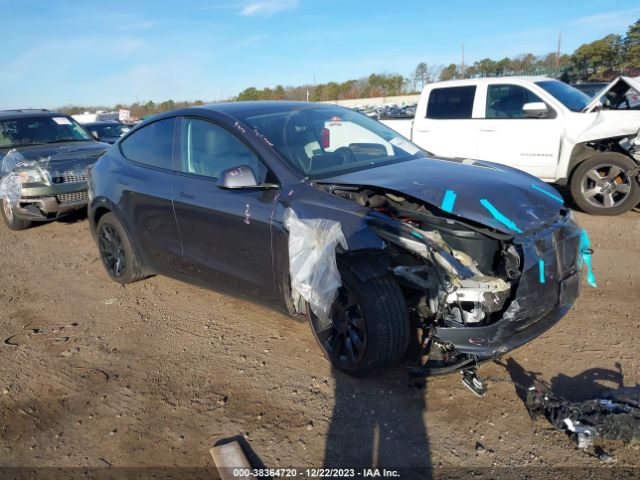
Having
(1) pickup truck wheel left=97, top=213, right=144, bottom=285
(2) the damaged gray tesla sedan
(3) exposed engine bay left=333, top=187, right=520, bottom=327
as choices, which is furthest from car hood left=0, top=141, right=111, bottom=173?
(3) exposed engine bay left=333, top=187, right=520, bottom=327

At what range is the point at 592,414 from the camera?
259 centimetres

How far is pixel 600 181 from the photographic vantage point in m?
6.67

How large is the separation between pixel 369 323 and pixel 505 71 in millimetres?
31858

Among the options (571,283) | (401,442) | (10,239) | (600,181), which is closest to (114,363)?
(401,442)

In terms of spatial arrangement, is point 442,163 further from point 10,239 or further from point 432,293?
point 10,239

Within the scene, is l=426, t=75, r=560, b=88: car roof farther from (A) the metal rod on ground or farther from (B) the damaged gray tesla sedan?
(A) the metal rod on ground

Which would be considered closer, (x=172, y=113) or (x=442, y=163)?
(x=442, y=163)

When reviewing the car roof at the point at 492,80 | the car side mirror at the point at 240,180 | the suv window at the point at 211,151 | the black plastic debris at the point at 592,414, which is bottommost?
the black plastic debris at the point at 592,414

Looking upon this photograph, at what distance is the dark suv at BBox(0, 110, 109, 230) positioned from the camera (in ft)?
23.3

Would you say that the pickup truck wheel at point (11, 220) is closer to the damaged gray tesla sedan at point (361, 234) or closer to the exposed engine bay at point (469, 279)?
the damaged gray tesla sedan at point (361, 234)

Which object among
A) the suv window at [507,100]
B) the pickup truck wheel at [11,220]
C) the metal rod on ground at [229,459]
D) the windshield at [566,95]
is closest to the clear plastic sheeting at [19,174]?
the pickup truck wheel at [11,220]

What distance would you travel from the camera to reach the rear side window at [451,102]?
791cm

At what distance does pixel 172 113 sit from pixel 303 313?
7.12ft

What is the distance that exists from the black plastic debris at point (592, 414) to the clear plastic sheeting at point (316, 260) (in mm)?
1277
